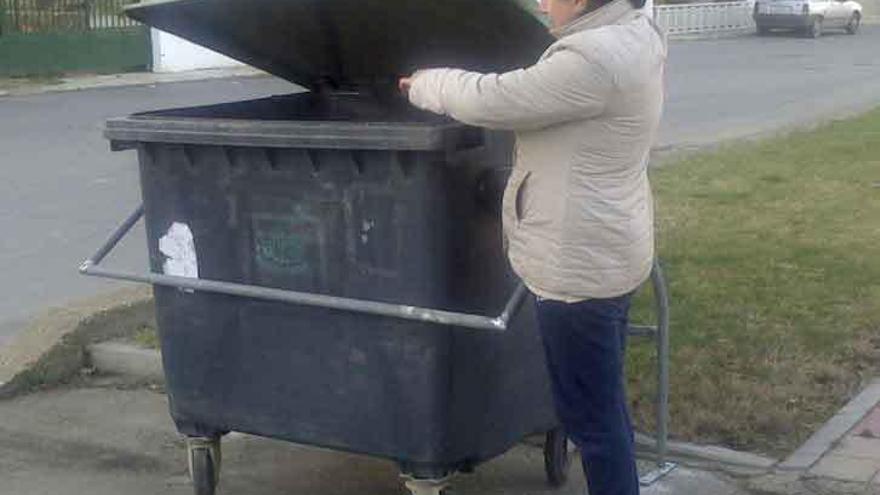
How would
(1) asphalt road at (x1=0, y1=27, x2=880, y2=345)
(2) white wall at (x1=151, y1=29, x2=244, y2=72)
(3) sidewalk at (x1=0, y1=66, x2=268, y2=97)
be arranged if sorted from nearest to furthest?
(1) asphalt road at (x1=0, y1=27, x2=880, y2=345) < (3) sidewalk at (x1=0, y1=66, x2=268, y2=97) < (2) white wall at (x1=151, y1=29, x2=244, y2=72)

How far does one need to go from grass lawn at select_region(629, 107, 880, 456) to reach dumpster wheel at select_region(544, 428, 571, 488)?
51 cm

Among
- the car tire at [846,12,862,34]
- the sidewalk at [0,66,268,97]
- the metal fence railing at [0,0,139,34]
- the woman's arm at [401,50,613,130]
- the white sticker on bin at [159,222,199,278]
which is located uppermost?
the woman's arm at [401,50,613,130]

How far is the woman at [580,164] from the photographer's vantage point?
151 inches

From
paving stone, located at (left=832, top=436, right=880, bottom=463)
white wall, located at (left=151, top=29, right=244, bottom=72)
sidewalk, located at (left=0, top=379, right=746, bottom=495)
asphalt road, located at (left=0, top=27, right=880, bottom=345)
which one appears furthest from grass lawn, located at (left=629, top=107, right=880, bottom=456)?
white wall, located at (left=151, top=29, right=244, bottom=72)

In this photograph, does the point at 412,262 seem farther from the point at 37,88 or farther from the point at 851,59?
the point at 851,59

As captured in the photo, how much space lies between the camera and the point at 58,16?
25.4 metres

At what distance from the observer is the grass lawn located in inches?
223

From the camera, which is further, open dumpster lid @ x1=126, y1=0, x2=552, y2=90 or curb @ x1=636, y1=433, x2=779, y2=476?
curb @ x1=636, y1=433, x2=779, y2=476

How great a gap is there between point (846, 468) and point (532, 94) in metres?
2.01

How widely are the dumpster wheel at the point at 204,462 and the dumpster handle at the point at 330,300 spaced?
52 cm

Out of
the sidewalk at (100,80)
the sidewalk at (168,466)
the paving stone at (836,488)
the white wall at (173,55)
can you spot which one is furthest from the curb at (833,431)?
the white wall at (173,55)

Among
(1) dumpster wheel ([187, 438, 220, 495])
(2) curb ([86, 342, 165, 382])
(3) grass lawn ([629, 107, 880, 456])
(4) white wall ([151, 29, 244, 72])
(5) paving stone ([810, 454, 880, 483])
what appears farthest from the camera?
(4) white wall ([151, 29, 244, 72])

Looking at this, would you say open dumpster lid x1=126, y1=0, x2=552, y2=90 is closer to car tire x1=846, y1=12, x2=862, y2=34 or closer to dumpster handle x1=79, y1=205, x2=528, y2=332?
dumpster handle x1=79, y1=205, x2=528, y2=332

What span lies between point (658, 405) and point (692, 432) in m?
0.60
